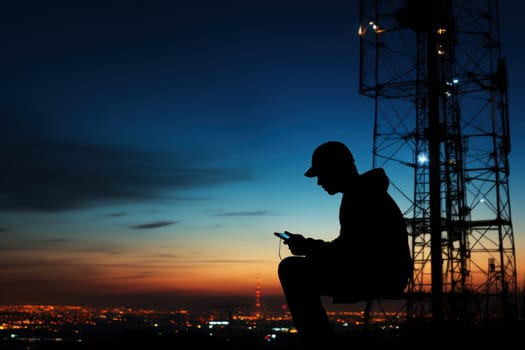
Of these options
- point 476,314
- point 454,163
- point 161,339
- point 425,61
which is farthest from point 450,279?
point 161,339

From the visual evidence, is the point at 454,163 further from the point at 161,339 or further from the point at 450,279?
the point at 161,339

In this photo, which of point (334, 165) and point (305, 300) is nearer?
point (305, 300)

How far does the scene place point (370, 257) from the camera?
3.76m

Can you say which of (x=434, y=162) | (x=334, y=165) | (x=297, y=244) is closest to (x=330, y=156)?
(x=334, y=165)

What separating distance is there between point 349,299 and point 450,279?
1166 inches

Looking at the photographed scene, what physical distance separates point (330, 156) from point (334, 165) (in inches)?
2.6

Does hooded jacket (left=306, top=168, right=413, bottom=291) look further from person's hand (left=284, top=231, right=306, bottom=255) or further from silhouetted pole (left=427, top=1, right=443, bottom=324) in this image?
silhouetted pole (left=427, top=1, right=443, bottom=324)

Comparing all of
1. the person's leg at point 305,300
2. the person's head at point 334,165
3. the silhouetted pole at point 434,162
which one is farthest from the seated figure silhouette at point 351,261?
the silhouetted pole at point 434,162

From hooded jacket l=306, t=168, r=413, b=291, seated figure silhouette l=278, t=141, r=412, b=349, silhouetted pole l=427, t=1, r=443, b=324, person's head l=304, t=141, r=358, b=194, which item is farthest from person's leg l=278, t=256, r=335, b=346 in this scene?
silhouetted pole l=427, t=1, r=443, b=324

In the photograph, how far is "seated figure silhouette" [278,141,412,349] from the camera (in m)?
3.75

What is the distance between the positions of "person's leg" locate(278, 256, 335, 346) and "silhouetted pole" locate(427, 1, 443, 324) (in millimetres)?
26299

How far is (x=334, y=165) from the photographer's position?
409 cm

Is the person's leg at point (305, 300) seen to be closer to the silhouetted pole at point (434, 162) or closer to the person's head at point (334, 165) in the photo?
the person's head at point (334, 165)

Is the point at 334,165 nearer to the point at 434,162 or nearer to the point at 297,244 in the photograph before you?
the point at 297,244
